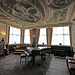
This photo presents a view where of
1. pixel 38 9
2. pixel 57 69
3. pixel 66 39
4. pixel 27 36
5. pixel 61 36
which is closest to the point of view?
pixel 57 69

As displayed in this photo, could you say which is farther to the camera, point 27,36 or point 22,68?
point 27,36

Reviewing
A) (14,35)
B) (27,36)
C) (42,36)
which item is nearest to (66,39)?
(42,36)

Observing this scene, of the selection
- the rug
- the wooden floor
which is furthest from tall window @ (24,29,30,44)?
the wooden floor

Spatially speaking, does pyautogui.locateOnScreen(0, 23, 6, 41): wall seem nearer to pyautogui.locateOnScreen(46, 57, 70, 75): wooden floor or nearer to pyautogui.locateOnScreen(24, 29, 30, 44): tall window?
pyautogui.locateOnScreen(24, 29, 30, 44): tall window

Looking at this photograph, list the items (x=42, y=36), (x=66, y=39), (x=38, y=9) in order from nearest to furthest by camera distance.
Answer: (x=38, y=9) < (x=66, y=39) < (x=42, y=36)

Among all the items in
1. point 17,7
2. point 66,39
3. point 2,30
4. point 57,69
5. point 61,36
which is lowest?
point 57,69

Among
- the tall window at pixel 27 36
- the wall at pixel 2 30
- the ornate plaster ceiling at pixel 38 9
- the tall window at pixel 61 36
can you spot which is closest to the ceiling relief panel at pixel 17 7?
the ornate plaster ceiling at pixel 38 9

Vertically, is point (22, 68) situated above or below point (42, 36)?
below

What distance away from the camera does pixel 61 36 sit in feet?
23.1

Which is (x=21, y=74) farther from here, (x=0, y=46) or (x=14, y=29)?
(x=14, y=29)

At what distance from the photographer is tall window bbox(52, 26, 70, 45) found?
268 inches

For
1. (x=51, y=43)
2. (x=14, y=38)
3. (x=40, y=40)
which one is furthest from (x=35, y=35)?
(x=14, y=38)

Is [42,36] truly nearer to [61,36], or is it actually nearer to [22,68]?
[61,36]

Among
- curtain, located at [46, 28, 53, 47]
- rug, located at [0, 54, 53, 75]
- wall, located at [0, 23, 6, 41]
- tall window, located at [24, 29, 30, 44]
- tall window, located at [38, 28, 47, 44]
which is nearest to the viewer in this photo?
rug, located at [0, 54, 53, 75]
